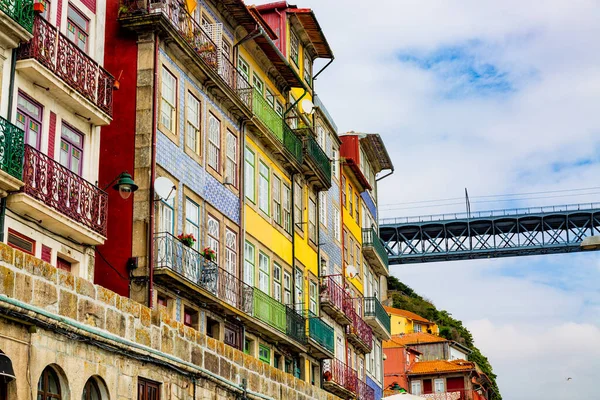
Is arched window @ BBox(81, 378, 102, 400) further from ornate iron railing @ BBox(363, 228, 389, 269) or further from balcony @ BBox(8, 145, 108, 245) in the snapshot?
ornate iron railing @ BBox(363, 228, 389, 269)

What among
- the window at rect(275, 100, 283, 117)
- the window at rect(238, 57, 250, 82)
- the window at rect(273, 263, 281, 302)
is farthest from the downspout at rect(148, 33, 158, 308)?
the window at rect(275, 100, 283, 117)

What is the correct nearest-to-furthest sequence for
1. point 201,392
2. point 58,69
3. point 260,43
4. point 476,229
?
point 201,392, point 58,69, point 260,43, point 476,229

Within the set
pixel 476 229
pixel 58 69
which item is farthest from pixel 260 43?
pixel 476 229

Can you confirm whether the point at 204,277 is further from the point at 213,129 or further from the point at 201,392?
the point at 201,392

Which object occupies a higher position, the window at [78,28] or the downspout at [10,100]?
the window at [78,28]

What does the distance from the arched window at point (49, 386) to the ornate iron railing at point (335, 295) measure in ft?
73.2

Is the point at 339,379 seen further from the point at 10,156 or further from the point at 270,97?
the point at 10,156

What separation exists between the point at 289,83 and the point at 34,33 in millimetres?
15287

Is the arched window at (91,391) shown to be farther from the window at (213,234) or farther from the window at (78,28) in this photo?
the window at (213,234)

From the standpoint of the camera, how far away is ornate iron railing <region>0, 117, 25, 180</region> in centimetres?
1827

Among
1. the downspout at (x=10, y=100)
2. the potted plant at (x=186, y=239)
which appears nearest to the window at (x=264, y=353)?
the potted plant at (x=186, y=239)

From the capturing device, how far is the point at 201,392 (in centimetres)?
1941

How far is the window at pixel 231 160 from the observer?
28186 mm

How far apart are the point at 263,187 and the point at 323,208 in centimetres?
853
